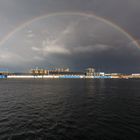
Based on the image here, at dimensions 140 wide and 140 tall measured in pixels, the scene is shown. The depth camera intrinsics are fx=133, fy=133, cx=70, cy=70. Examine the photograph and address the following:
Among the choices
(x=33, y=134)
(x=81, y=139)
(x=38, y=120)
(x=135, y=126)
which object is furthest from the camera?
(x=38, y=120)

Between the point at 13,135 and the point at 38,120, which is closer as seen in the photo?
the point at 13,135

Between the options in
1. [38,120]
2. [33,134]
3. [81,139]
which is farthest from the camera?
[38,120]

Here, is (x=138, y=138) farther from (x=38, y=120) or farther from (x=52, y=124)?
(x=38, y=120)

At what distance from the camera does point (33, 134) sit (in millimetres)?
14758

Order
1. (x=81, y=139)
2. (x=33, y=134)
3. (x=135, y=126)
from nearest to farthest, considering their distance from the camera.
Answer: (x=81, y=139) < (x=33, y=134) < (x=135, y=126)

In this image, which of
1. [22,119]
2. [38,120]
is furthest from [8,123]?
[38,120]

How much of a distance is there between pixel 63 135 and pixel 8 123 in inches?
351

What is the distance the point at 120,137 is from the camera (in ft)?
47.4

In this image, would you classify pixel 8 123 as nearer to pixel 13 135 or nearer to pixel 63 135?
pixel 13 135

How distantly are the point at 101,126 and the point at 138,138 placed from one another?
4827 millimetres

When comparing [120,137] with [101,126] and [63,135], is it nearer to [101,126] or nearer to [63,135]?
[101,126]

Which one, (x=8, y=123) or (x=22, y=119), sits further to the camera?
(x=22, y=119)

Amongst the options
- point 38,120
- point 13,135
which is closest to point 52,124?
point 38,120

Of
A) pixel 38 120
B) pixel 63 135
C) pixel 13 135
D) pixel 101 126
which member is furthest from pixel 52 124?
pixel 101 126
